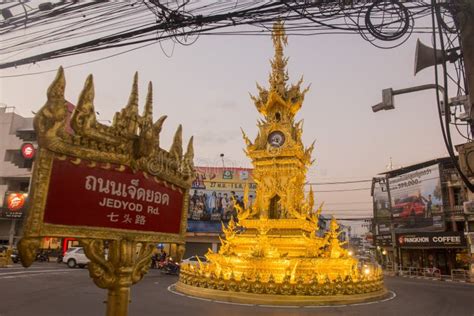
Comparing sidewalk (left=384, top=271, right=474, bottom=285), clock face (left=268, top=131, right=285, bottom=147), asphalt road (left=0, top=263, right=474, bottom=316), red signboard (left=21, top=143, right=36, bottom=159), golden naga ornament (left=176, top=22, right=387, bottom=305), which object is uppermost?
red signboard (left=21, top=143, right=36, bottom=159)

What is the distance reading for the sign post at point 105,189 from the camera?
2.72 meters

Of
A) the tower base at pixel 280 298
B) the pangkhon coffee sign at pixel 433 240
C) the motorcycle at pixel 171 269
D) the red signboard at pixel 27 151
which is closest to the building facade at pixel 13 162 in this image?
the red signboard at pixel 27 151

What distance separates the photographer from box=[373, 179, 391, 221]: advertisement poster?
42.1 metres

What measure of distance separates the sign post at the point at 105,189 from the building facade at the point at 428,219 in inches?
1244

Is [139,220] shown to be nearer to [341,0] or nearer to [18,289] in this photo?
[341,0]

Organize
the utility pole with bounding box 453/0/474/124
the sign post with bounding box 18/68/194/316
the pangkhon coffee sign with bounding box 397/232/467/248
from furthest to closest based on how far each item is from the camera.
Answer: the pangkhon coffee sign with bounding box 397/232/467/248, the utility pole with bounding box 453/0/474/124, the sign post with bounding box 18/68/194/316

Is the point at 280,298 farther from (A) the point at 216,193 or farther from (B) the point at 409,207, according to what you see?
(A) the point at 216,193

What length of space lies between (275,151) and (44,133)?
543 inches

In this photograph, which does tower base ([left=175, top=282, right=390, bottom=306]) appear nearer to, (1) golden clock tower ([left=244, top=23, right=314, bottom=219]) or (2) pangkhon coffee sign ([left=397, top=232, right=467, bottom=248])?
(1) golden clock tower ([left=244, top=23, right=314, bottom=219])

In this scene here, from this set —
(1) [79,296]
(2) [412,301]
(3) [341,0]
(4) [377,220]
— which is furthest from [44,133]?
(4) [377,220]

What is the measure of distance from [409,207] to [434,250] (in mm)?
5143

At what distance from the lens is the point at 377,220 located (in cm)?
4244

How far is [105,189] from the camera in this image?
10.1ft

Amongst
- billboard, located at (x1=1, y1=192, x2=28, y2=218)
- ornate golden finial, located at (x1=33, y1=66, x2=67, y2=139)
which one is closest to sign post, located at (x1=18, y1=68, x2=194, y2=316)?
ornate golden finial, located at (x1=33, y1=66, x2=67, y2=139)
